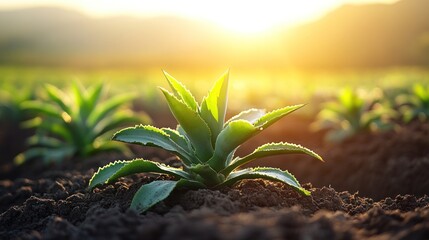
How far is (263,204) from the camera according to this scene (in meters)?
2.90

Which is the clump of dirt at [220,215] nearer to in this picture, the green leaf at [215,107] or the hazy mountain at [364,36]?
the green leaf at [215,107]

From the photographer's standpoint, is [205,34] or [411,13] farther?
[205,34]

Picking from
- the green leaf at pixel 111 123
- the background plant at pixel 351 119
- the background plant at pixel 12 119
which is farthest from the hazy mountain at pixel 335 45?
the green leaf at pixel 111 123

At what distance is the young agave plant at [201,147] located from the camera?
2.96 metres

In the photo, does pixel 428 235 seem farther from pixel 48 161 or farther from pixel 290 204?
pixel 48 161

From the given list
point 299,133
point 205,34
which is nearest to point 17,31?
point 205,34

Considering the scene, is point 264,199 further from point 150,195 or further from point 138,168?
point 138,168

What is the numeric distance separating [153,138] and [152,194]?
439 millimetres

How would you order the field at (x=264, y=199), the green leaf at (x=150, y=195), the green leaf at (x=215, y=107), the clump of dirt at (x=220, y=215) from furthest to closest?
the green leaf at (x=215, y=107) → the green leaf at (x=150, y=195) → the field at (x=264, y=199) → the clump of dirt at (x=220, y=215)

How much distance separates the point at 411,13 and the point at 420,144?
2060 inches

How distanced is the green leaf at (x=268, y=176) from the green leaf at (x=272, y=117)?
0.28 meters

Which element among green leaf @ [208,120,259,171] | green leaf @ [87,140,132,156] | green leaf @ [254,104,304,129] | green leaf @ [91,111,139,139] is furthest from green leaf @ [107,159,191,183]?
green leaf @ [91,111,139,139]

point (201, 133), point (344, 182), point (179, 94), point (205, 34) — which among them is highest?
point (205, 34)

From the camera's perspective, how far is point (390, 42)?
174 feet
